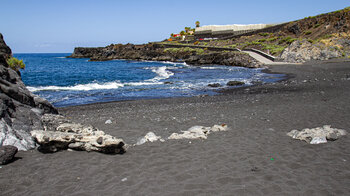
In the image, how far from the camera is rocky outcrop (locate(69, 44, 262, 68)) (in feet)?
157

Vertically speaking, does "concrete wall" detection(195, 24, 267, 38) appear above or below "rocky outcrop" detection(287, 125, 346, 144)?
above

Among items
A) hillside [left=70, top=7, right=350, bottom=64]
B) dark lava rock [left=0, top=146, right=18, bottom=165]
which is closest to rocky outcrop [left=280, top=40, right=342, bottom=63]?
hillside [left=70, top=7, right=350, bottom=64]

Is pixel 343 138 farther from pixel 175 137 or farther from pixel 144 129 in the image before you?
pixel 144 129

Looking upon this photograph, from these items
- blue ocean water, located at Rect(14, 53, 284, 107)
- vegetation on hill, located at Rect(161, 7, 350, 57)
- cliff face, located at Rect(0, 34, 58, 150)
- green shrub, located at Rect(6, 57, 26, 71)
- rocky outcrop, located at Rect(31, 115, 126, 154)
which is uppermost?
vegetation on hill, located at Rect(161, 7, 350, 57)

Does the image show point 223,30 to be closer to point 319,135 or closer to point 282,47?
point 282,47

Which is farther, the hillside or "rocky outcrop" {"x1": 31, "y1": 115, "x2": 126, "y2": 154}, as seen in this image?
the hillside

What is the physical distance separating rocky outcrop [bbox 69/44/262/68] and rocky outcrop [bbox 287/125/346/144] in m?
34.5

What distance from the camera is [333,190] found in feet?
13.9

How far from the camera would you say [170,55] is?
78.6 m

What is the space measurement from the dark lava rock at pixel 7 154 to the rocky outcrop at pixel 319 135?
7394mm

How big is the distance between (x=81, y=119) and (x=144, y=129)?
3722mm

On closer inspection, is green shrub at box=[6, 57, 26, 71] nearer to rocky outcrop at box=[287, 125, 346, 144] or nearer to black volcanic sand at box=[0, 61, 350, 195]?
black volcanic sand at box=[0, 61, 350, 195]

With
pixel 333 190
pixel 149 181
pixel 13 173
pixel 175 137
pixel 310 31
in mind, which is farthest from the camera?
pixel 310 31

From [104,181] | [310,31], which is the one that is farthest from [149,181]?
[310,31]
